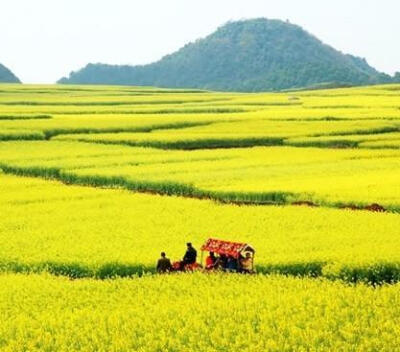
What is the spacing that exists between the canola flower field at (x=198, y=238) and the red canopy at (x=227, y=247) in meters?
0.58

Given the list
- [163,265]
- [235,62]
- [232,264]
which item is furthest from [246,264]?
[235,62]

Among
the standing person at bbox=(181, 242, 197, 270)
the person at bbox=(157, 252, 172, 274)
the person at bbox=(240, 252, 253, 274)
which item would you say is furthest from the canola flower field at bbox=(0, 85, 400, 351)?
the standing person at bbox=(181, 242, 197, 270)

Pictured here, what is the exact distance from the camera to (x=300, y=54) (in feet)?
599

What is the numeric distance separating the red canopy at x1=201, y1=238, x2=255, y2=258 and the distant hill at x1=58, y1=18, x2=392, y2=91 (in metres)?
134

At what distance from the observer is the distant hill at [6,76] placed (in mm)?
158875

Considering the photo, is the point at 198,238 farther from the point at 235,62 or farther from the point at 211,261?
the point at 235,62

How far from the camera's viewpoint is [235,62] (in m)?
174

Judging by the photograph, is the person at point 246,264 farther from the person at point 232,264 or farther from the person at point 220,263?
the person at point 220,263

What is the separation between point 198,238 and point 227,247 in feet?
11.2

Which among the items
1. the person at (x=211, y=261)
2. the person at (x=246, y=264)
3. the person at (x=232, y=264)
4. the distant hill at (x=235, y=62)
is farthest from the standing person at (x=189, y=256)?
the distant hill at (x=235, y=62)

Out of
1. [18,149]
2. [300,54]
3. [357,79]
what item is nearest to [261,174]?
[18,149]

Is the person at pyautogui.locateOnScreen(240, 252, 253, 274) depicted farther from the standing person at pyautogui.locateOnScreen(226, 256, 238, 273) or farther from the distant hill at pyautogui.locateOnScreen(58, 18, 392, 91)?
the distant hill at pyautogui.locateOnScreen(58, 18, 392, 91)

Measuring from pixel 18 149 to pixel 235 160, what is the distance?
452 inches

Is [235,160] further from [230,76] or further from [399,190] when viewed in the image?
[230,76]
